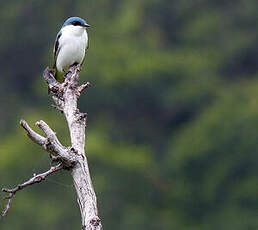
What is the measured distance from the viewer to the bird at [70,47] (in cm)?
1148

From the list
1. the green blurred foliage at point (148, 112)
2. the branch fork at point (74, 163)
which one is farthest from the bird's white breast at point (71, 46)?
the green blurred foliage at point (148, 112)

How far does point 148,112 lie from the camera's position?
3375 cm

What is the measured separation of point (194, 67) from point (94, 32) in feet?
12.2

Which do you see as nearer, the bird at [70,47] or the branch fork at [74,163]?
the branch fork at [74,163]

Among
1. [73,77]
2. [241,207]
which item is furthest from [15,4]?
[73,77]

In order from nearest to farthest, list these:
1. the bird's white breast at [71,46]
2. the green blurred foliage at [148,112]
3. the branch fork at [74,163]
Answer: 1. the branch fork at [74,163]
2. the bird's white breast at [71,46]
3. the green blurred foliage at [148,112]

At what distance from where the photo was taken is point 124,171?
1174 inches

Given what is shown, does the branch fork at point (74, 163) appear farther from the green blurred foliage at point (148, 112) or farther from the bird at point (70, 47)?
the green blurred foliage at point (148, 112)

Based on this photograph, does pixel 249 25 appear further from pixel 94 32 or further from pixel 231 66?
pixel 94 32

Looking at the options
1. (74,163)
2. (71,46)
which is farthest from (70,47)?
(74,163)

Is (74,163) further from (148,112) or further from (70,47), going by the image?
(148,112)

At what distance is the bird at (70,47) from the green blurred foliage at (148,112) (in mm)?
13215

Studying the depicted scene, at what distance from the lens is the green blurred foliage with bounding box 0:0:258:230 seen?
1101 inches

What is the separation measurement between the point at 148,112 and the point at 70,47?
22.3 metres
